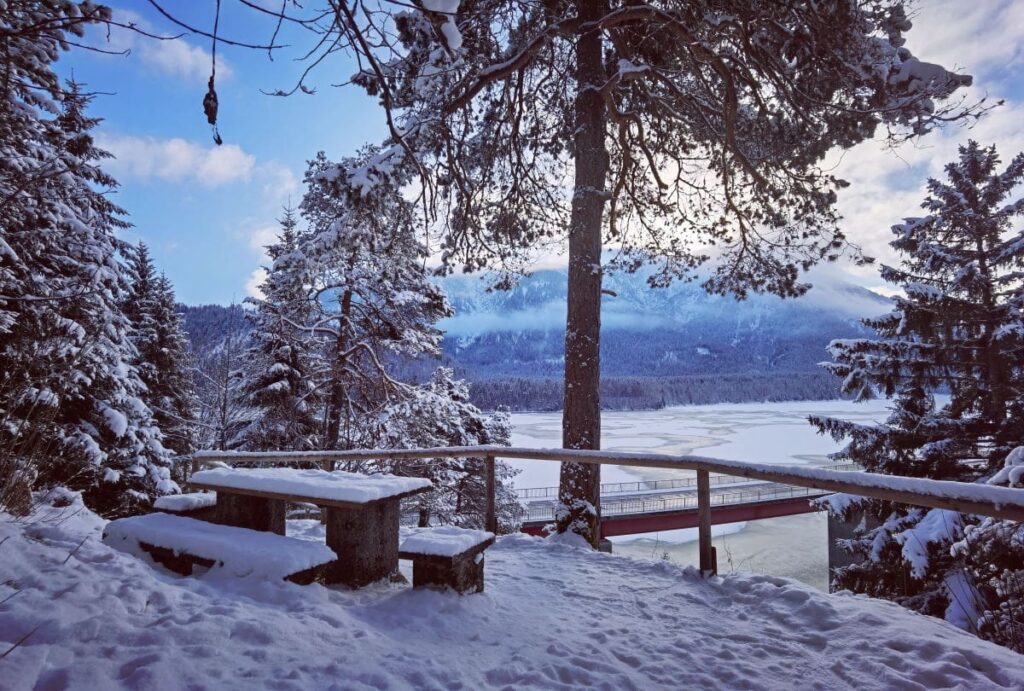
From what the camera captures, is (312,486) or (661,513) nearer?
(312,486)

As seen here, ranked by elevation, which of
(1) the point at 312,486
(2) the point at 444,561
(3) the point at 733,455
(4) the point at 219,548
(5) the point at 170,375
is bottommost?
(3) the point at 733,455

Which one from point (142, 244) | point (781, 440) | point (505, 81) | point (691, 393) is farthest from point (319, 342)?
point (691, 393)

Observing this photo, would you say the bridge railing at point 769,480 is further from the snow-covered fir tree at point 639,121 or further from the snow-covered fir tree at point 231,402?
the snow-covered fir tree at point 231,402

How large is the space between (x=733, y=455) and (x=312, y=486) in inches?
1807

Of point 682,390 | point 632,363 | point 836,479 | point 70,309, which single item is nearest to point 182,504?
point 836,479

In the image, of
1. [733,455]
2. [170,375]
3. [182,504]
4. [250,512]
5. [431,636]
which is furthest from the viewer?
[733,455]

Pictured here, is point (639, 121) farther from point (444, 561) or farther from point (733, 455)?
point (733, 455)

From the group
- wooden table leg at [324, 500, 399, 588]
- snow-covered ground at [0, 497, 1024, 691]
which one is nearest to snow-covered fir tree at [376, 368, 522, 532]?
wooden table leg at [324, 500, 399, 588]

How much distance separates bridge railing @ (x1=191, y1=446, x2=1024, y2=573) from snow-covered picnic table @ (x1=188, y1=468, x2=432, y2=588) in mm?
1516

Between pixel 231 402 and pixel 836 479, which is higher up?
pixel 836 479

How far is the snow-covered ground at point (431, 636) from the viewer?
1.94m

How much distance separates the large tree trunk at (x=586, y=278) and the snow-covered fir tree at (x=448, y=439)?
696 cm

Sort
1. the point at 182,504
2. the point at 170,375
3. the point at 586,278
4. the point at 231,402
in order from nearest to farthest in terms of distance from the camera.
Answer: the point at 182,504 < the point at 586,278 < the point at 231,402 < the point at 170,375

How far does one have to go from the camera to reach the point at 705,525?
3.87 m
